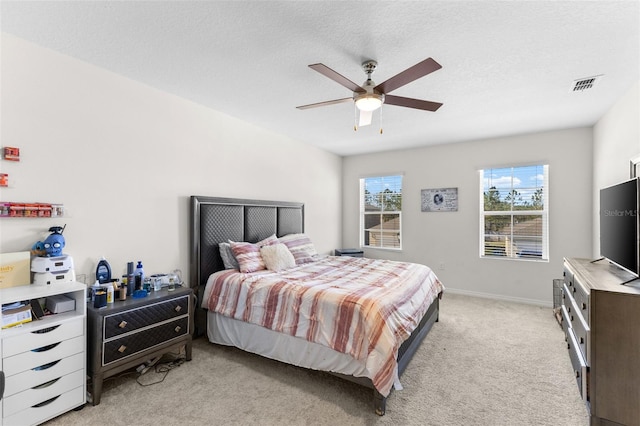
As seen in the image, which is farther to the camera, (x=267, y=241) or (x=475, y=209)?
(x=475, y=209)

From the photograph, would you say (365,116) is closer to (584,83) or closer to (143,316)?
(584,83)

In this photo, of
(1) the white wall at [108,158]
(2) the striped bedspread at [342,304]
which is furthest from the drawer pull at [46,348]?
(2) the striped bedspread at [342,304]

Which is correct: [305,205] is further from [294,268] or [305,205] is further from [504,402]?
[504,402]

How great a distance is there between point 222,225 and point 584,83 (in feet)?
13.1

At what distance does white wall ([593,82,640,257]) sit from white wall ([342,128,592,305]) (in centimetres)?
22

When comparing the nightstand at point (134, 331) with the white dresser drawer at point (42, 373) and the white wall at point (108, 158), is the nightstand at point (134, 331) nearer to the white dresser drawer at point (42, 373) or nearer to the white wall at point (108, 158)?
the white dresser drawer at point (42, 373)

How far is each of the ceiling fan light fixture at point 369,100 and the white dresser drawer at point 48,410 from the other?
2928mm

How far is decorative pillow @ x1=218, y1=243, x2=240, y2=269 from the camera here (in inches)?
132

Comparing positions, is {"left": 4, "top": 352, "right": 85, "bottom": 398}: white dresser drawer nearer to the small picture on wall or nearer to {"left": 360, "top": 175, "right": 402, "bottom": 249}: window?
{"left": 360, "top": 175, "right": 402, "bottom": 249}: window

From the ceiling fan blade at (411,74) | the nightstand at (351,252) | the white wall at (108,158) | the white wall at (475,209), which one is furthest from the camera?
the nightstand at (351,252)

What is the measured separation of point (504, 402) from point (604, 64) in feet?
9.16

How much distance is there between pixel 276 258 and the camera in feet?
11.2

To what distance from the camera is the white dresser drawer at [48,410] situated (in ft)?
5.81

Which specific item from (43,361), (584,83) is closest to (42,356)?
(43,361)
